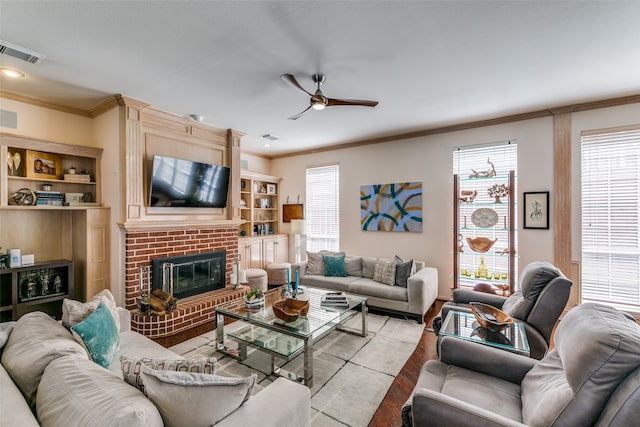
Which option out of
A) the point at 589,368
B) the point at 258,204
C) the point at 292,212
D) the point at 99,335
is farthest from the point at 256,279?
the point at 589,368

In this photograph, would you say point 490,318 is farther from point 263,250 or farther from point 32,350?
point 263,250

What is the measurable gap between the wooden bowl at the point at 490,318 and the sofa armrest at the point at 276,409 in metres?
1.49

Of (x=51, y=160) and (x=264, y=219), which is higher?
(x=51, y=160)

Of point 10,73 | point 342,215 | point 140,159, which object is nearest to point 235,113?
point 140,159

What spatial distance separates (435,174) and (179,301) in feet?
13.8

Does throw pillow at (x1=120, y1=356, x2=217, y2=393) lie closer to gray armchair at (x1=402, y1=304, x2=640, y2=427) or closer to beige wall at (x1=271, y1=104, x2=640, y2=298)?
gray armchair at (x1=402, y1=304, x2=640, y2=427)

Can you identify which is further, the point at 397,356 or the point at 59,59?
the point at 397,356

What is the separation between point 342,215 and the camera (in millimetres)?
5641

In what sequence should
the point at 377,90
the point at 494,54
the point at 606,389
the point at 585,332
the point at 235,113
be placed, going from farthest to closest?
the point at 235,113 < the point at 377,90 < the point at 494,54 < the point at 585,332 < the point at 606,389

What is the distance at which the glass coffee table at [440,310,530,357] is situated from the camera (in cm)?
194

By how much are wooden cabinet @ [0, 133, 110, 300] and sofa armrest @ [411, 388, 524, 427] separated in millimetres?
3768

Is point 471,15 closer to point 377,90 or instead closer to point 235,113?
point 377,90

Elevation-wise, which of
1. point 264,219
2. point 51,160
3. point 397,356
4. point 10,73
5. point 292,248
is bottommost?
→ point 397,356

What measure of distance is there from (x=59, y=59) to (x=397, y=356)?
4146 mm
